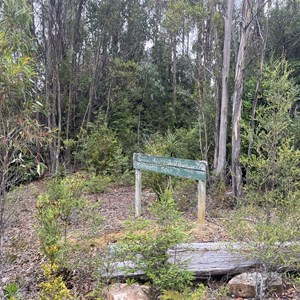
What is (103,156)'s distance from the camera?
383 inches

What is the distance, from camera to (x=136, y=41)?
13.8m

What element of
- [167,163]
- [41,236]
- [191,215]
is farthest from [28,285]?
[191,215]

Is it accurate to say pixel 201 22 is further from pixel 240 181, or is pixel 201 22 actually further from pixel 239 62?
pixel 240 181

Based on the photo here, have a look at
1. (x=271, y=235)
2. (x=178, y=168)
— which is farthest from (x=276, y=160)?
(x=178, y=168)

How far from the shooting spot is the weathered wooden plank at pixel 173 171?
4785mm

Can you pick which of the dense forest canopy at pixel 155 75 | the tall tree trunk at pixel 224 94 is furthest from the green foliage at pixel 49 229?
the tall tree trunk at pixel 224 94

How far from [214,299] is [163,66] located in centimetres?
1233

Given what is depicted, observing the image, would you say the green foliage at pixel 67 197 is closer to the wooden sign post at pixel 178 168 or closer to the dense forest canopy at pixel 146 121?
the dense forest canopy at pixel 146 121

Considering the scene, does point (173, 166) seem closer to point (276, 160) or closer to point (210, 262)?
point (210, 262)

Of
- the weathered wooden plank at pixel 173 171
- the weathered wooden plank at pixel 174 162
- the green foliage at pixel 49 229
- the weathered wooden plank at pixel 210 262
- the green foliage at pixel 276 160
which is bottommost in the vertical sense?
the weathered wooden plank at pixel 210 262

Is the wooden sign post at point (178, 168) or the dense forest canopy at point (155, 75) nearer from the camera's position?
the wooden sign post at point (178, 168)

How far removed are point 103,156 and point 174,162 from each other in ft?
16.1

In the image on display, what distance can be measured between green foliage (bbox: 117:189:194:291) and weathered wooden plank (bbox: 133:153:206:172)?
1868 mm

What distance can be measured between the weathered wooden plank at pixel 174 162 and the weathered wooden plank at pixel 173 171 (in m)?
0.05
